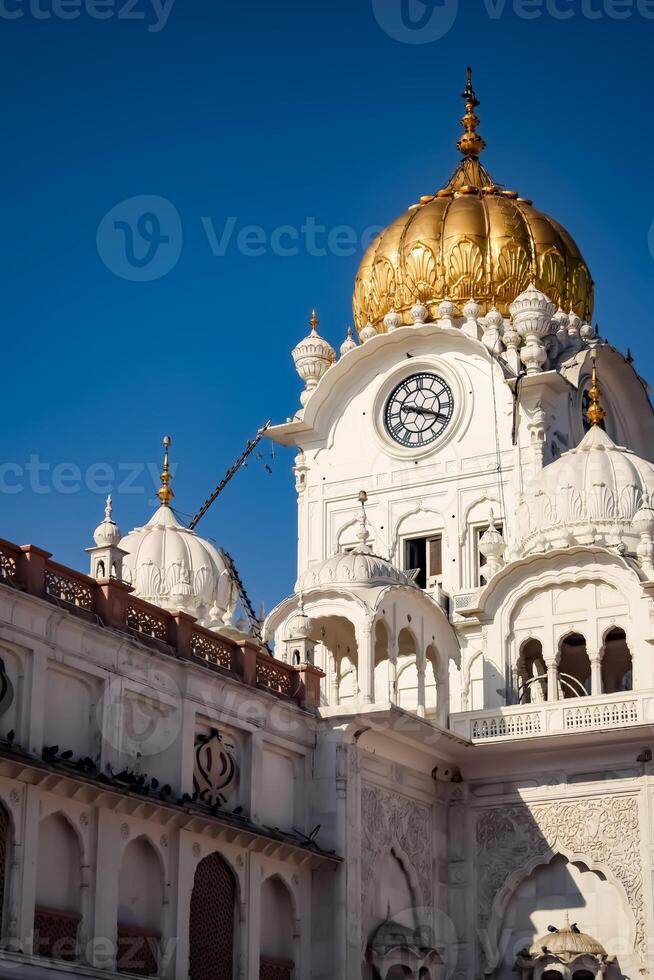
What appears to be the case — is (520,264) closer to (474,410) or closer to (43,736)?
(474,410)

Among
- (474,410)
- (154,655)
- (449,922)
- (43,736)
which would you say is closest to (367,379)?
(474,410)

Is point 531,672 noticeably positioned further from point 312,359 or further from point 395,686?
point 312,359

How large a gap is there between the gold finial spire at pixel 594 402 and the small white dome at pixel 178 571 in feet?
21.1

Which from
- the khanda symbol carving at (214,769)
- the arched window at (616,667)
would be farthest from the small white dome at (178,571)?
the khanda symbol carving at (214,769)

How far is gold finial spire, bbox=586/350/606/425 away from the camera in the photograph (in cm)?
3086

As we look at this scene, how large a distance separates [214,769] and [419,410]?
39.6 ft

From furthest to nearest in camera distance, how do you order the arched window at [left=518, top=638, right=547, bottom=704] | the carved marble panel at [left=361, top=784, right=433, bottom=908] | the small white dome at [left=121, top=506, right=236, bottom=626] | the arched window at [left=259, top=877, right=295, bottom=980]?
the small white dome at [left=121, top=506, right=236, bottom=626]
the arched window at [left=518, top=638, right=547, bottom=704]
the carved marble panel at [left=361, top=784, right=433, bottom=908]
the arched window at [left=259, top=877, right=295, bottom=980]

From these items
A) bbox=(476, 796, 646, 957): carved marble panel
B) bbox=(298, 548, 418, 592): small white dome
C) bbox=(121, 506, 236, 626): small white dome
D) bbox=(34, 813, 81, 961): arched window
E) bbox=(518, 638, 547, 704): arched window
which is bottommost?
bbox=(34, 813, 81, 961): arched window

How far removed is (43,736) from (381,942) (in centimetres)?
638

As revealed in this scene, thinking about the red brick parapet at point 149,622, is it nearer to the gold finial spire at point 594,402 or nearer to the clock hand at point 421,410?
the gold finial spire at point 594,402

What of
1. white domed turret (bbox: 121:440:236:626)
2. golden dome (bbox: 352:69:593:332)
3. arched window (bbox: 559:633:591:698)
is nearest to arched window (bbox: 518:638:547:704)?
arched window (bbox: 559:633:591:698)

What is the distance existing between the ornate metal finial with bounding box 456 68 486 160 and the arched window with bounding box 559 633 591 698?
12163 millimetres

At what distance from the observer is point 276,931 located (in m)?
22.9

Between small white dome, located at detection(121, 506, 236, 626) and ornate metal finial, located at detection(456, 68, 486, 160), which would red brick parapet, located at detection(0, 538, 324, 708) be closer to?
small white dome, located at detection(121, 506, 236, 626)
